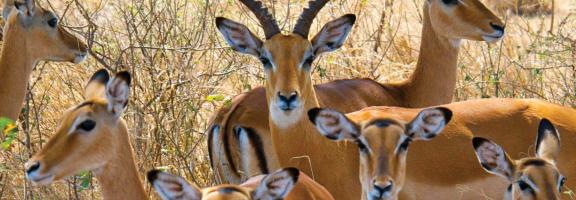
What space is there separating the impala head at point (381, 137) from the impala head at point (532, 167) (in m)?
0.27

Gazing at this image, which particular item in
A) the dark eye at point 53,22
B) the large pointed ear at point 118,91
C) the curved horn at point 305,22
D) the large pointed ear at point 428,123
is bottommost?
the large pointed ear at point 428,123

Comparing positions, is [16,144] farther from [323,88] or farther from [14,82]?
[323,88]

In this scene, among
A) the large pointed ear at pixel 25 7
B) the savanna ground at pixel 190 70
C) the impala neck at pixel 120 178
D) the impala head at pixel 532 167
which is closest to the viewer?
the impala head at pixel 532 167

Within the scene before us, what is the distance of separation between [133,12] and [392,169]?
12.0ft

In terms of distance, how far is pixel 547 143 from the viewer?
6223mm

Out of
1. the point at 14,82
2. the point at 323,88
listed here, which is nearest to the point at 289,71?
the point at 323,88

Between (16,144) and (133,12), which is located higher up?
(133,12)

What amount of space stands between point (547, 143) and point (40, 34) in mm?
3474

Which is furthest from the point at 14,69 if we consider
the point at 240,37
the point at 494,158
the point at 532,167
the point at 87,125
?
the point at 532,167

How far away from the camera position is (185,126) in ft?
26.9

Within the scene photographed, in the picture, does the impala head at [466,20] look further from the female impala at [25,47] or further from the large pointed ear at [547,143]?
the large pointed ear at [547,143]

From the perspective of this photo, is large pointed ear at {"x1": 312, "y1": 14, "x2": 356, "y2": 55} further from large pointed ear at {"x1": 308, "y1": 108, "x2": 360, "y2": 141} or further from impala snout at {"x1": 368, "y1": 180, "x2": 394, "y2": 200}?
impala snout at {"x1": 368, "y1": 180, "x2": 394, "y2": 200}

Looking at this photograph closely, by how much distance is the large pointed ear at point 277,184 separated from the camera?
209 inches

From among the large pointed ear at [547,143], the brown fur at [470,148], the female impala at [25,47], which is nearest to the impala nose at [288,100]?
the brown fur at [470,148]
